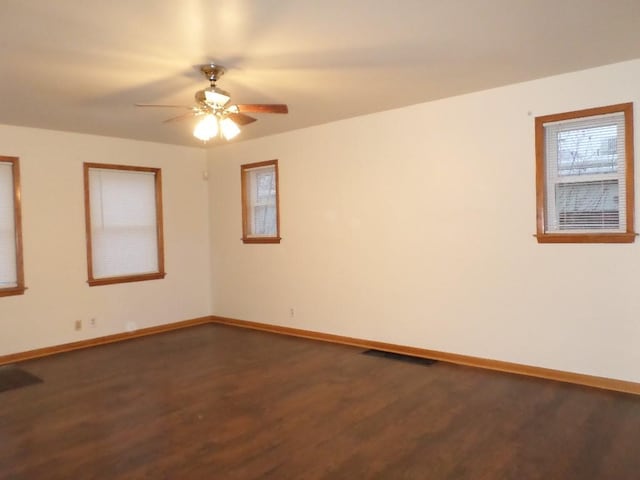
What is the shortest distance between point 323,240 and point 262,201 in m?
1.22

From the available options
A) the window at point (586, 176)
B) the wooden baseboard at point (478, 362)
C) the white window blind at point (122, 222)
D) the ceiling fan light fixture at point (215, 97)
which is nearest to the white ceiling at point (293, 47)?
the ceiling fan light fixture at point (215, 97)

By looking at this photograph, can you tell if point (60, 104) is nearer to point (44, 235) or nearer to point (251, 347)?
point (44, 235)

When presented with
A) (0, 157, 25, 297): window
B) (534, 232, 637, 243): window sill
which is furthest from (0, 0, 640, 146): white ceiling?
(534, 232, 637, 243): window sill

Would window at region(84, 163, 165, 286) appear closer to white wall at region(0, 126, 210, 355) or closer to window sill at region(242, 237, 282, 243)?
white wall at region(0, 126, 210, 355)

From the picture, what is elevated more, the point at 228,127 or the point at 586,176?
the point at 228,127

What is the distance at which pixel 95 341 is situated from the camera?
5613 mm

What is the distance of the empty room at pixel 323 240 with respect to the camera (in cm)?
275

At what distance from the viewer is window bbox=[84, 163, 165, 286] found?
566 centimetres

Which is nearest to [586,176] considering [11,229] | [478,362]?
[478,362]

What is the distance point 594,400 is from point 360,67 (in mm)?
2979

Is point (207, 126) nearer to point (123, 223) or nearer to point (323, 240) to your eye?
point (323, 240)

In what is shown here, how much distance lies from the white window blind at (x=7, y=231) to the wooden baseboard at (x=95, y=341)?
29.6 inches

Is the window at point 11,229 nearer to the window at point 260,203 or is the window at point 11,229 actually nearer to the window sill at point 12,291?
the window sill at point 12,291

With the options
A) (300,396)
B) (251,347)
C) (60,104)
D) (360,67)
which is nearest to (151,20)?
(360,67)
